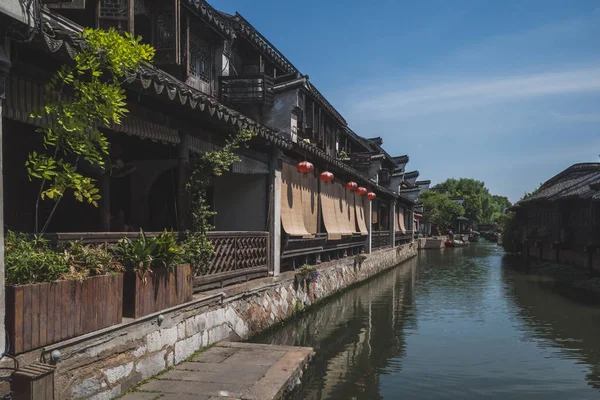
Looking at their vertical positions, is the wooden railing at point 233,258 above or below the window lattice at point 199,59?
below

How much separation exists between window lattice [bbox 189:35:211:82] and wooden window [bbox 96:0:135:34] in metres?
3.69

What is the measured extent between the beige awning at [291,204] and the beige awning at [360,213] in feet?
23.2

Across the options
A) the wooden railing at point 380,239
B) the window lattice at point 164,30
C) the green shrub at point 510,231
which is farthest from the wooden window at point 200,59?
the green shrub at point 510,231

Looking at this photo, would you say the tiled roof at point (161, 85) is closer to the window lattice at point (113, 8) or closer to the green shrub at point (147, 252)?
the window lattice at point (113, 8)

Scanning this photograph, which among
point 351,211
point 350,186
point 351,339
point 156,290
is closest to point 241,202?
point 351,339

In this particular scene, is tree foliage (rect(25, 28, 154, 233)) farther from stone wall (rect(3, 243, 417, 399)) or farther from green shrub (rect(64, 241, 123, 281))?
stone wall (rect(3, 243, 417, 399))

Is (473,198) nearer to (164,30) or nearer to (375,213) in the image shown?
(375,213)

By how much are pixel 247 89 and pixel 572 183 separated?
24.8 metres

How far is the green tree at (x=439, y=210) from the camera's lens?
60844 millimetres

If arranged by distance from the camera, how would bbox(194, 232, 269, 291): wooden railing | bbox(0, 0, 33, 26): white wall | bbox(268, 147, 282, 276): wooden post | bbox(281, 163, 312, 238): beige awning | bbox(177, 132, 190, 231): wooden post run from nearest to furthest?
bbox(0, 0, 33, 26): white wall, bbox(177, 132, 190, 231): wooden post, bbox(194, 232, 269, 291): wooden railing, bbox(268, 147, 282, 276): wooden post, bbox(281, 163, 312, 238): beige awning

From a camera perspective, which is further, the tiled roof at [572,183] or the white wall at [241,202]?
the tiled roof at [572,183]

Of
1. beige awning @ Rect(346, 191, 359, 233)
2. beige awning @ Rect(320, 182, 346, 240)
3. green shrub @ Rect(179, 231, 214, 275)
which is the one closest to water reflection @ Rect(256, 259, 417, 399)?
beige awning @ Rect(320, 182, 346, 240)

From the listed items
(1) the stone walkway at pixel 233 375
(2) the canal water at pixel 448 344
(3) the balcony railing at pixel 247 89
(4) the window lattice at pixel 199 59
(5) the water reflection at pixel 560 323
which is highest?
(4) the window lattice at pixel 199 59

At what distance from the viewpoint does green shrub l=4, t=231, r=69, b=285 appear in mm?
4629
